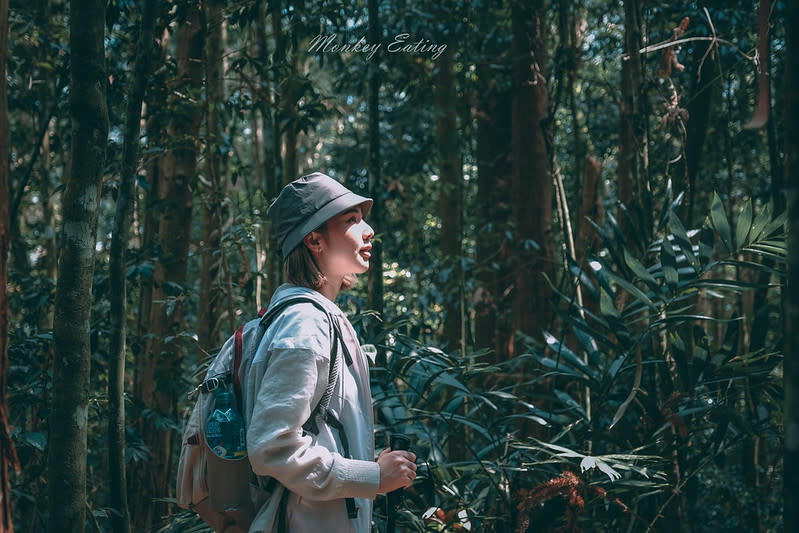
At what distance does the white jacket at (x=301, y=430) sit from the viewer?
5.76 ft

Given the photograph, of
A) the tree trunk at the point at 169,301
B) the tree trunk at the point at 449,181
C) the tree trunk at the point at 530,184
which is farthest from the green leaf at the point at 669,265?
the tree trunk at the point at 449,181

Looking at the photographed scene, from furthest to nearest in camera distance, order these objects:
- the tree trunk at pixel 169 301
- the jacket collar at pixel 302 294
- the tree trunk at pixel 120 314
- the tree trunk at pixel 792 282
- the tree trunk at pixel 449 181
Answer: the tree trunk at pixel 449 181 < the tree trunk at pixel 169 301 < the tree trunk at pixel 120 314 < the jacket collar at pixel 302 294 < the tree trunk at pixel 792 282

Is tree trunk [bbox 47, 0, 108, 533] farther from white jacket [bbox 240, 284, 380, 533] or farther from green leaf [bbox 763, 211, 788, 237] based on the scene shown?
green leaf [bbox 763, 211, 788, 237]

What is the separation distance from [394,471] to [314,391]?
0.87 feet

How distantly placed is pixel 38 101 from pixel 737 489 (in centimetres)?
746

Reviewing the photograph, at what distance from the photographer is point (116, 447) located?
2.98 meters

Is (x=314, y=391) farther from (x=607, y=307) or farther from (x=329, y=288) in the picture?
(x=607, y=307)

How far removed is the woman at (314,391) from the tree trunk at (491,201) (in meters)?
6.20

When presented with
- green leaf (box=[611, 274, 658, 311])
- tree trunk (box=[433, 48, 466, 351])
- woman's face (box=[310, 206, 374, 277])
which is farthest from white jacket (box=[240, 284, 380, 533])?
tree trunk (box=[433, 48, 466, 351])

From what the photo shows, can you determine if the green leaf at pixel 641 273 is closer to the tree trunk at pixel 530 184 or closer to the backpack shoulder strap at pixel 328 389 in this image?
the backpack shoulder strap at pixel 328 389

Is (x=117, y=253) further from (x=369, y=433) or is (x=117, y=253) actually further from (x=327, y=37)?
(x=327, y=37)

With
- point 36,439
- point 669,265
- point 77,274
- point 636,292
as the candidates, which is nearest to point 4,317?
point 77,274

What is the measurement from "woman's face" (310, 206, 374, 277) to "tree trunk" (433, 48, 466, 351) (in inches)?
211

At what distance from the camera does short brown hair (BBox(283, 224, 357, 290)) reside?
211 cm
